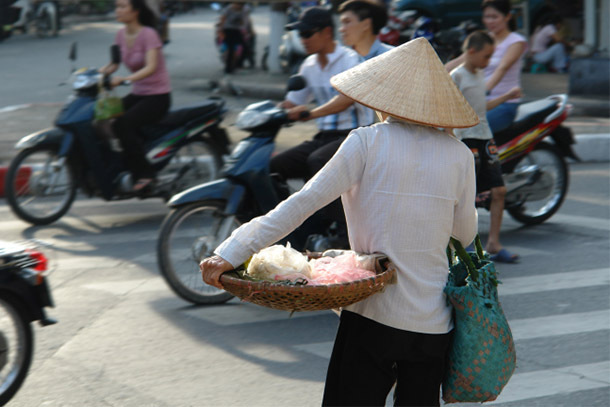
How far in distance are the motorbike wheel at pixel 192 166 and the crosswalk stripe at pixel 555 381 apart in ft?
14.2

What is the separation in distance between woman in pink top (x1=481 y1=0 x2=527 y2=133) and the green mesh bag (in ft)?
14.4

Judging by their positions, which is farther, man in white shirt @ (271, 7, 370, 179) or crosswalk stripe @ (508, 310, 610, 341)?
man in white shirt @ (271, 7, 370, 179)

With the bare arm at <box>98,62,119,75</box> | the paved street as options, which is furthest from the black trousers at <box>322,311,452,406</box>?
the bare arm at <box>98,62,119,75</box>

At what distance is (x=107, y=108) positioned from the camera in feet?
24.9

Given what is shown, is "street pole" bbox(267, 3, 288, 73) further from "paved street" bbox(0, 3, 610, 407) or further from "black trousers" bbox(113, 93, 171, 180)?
"black trousers" bbox(113, 93, 171, 180)

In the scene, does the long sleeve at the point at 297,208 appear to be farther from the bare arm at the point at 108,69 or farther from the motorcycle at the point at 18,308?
the bare arm at the point at 108,69

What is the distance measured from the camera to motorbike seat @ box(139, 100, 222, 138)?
780 centimetres

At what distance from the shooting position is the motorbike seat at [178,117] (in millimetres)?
7801

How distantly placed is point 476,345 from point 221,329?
269 cm

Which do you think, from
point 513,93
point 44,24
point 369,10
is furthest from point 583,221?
point 44,24

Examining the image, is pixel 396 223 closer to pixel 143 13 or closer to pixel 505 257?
pixel 505 257

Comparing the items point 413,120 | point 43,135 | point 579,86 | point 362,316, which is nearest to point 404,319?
point 362,316

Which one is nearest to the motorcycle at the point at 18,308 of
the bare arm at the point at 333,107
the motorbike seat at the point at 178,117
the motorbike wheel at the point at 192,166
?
the bare arm at the point at 333,107

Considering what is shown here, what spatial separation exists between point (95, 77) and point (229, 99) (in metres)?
8.23
